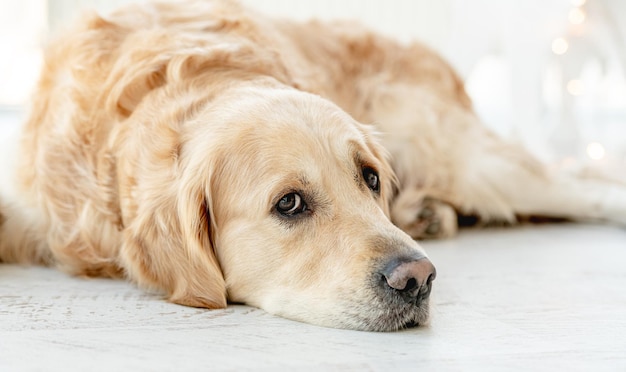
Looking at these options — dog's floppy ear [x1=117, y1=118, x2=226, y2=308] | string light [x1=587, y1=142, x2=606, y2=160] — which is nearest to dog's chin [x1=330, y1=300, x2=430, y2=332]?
dog's floppy ear [x1=117, y1=118, x2=226, y2=308]

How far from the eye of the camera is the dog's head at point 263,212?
191cm

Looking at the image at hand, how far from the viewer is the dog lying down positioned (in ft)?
6.36

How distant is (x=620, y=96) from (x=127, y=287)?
5.44m

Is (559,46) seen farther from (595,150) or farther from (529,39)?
(595,150)

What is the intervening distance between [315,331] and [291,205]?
1.15 feet

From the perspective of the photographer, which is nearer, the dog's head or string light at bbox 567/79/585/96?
the dog's head

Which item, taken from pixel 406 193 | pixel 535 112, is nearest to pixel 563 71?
pixel 535 112

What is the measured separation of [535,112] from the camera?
5785mm

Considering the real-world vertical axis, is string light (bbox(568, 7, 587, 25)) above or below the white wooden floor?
above

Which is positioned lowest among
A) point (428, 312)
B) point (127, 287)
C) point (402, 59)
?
point (127, 287)

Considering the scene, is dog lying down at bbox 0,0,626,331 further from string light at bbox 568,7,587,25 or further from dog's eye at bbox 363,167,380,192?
string light at bbox 568,7,587,25

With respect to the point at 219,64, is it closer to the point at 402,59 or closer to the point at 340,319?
the point at 340,319

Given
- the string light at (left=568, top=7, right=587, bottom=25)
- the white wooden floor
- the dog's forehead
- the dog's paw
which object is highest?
the string light at (left=568, top=7, right=587, bottom=25)

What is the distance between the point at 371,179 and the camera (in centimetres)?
225
